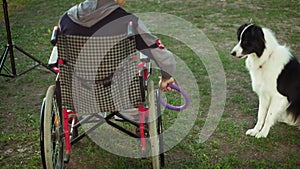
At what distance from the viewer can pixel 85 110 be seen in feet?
7.45

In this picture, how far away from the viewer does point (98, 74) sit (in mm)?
2189

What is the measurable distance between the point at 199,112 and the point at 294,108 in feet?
2.71

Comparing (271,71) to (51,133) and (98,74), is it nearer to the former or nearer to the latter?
(98,74)

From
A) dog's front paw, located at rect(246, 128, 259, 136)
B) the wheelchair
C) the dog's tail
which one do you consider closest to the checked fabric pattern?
the wheelchair

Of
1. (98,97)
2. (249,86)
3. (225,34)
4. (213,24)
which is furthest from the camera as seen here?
(213,24)

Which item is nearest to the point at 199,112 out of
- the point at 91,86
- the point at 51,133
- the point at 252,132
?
the point at 252,132

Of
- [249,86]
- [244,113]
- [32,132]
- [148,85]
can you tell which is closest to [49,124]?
[148,85]

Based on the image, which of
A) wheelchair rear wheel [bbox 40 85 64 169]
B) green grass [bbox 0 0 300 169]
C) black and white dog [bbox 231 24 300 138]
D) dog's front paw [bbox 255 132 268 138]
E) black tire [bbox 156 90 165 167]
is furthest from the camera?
dog's front paw [bbox 255 132 268 138]

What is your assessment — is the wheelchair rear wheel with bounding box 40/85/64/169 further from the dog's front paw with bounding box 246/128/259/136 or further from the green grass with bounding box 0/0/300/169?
the dog's front paw with bounding box 246/128/259/136

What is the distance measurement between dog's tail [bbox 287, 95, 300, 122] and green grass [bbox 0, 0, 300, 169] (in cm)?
17

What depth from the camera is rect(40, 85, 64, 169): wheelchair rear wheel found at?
209 centimetres

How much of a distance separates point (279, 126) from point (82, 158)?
5.43 ft

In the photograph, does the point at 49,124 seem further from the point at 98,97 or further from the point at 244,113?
the point at 244,113

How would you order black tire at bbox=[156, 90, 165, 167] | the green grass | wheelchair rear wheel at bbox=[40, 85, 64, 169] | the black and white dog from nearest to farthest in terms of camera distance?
1. wheelchair rear wheel at bbox=[40, 85, 64, 169]
2. black tire at bbox=[156, 90, 165, 167]
3. the green grass
4. the black and white dog
